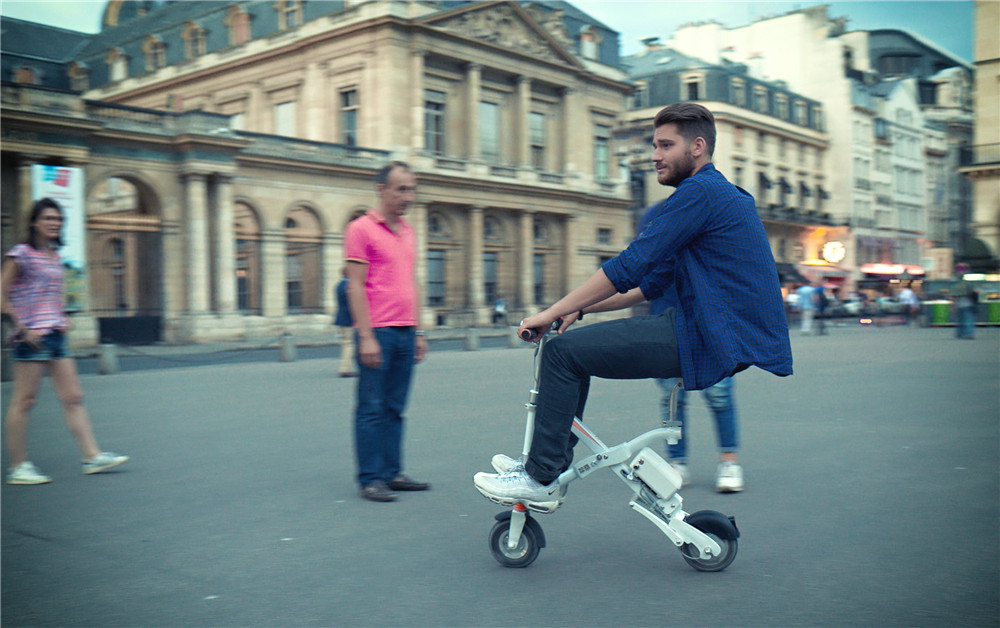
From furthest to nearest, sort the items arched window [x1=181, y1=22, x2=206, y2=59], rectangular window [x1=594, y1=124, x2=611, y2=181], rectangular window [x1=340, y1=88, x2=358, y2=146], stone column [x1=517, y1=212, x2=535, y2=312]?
rectangular window [x1=594, y1=124, x2=611, y2=181], stone column [x1=517, y1=212, x2=535, y2=312], arched window [x1=181, y1=22, x2=206, y2=59], rectangular window [x1=340, y1=88, x2=358, y2=146]

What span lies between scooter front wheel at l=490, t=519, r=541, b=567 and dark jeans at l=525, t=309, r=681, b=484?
1.02 feet

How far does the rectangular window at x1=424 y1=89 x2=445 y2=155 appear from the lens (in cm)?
3822

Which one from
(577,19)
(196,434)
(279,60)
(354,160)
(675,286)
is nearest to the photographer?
(675,286)

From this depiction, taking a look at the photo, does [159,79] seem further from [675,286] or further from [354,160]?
[675,286]

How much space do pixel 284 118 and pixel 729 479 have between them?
36976 mm

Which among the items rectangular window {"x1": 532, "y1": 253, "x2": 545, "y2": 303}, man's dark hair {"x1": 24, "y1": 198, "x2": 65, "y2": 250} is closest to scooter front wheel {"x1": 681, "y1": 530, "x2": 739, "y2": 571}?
man's dark hair {"x1": 24, "y1": 198, "x2": 65, "y2": 250}

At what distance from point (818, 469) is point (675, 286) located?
284 cm

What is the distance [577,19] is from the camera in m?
46.2

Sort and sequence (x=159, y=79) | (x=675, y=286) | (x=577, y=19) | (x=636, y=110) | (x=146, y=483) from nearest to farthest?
(x=675, y=286) < (x=146, y=483) < (x=159, y=79) < (x=577, y=19) < (x=636, y=110)

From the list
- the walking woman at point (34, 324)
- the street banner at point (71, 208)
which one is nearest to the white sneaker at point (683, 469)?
the walking woman at point (34, 324)

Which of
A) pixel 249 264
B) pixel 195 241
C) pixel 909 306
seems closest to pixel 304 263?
pixel 249 264

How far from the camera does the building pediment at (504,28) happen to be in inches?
1483

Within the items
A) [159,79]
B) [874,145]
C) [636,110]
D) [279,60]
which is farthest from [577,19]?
[874,145]

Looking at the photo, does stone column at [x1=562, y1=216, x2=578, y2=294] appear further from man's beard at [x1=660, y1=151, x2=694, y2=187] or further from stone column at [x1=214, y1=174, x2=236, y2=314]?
man's beard at [x1=660, y1=151, x2=694, y2=187]
